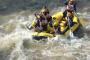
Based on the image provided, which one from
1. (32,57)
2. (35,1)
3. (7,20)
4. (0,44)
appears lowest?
(32,57)

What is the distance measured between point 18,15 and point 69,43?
457cm

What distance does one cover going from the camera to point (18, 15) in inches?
575

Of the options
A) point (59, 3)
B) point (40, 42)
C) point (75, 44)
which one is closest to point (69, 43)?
point (75, 44)

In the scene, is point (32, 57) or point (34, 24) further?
point (34, 24)

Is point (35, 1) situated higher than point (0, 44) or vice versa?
point (35, 1)

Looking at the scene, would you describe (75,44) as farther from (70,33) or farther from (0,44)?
(0,44)

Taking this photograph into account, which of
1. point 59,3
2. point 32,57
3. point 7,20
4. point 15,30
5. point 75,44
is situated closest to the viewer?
point 32,57

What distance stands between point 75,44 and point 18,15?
15.6 feet

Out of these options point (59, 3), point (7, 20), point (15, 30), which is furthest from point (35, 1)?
point (15, 30)

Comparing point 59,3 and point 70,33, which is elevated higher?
point 59,3

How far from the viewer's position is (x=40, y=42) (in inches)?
436

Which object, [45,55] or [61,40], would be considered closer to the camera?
[45,55]

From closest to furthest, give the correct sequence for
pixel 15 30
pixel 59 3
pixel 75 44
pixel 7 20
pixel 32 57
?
pixel 32 57 → pixel 75 44 → pixel 15 30 → pixel 7 20 → pixel 59 3

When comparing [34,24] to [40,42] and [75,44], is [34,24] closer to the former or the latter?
[40,42]
